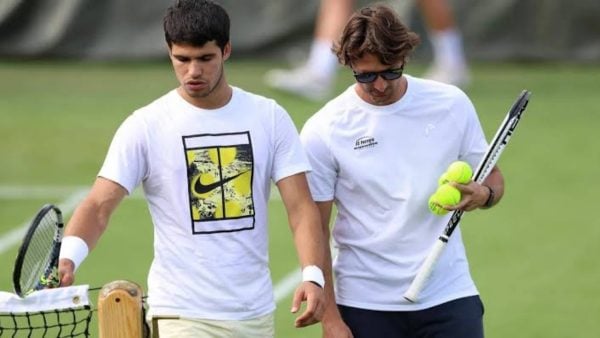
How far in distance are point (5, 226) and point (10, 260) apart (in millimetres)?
1112

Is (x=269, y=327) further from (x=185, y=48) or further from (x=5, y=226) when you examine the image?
(x=5, y=226)

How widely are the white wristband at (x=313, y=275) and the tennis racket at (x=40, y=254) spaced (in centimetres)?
90

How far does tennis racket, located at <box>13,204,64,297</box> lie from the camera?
557cm

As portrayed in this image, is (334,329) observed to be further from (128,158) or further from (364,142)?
(128,158)

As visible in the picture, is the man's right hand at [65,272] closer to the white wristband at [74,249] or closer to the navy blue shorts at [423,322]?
the white wristband at [74,249]

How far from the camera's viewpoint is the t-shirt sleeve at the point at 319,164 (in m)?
6.55

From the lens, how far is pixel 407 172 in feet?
21.5

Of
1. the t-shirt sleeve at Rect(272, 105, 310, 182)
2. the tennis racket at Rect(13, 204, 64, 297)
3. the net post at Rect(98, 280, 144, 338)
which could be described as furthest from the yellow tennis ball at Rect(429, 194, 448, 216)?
the tennis racket at Rect(13, 204, 64, 297)

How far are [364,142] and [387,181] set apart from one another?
0.60ft

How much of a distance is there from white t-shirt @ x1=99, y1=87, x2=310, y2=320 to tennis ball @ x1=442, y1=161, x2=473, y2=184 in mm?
709

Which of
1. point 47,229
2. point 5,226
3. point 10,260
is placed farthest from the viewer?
point 5,226

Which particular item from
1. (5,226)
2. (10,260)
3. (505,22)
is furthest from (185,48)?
(505,22)

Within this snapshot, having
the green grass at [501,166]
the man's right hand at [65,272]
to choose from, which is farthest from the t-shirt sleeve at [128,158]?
the green grass at [501,166]

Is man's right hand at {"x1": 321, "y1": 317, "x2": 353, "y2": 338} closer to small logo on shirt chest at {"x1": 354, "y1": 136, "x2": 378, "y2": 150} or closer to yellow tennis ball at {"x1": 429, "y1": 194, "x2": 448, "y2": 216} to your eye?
yellow tennis ball at {"x1": 429, "y1": 194, "x2": 448, "y2": 216}
